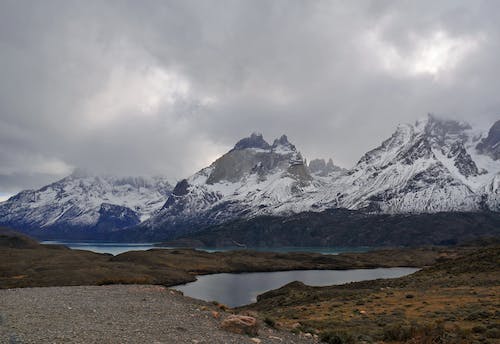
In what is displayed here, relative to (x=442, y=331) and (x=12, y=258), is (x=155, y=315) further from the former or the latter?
(x=12, y=258)

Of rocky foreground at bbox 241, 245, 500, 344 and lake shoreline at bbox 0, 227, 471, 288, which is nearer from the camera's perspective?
rocky foreground at bbox 241, 245, 500, 344

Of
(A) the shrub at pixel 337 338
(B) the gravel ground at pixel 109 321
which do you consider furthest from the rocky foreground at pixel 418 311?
(B) the gravel ground at pixel 109 321

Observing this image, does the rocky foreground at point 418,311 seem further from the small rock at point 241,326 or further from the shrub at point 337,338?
the small rock at point 241,326

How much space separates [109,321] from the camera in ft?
70.3

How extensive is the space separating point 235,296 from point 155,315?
73483 mm

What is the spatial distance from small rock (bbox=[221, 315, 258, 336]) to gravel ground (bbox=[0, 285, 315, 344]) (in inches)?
20.1

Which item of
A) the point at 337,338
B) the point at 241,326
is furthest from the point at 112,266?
the point at 337,338

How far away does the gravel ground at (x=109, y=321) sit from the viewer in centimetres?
1784

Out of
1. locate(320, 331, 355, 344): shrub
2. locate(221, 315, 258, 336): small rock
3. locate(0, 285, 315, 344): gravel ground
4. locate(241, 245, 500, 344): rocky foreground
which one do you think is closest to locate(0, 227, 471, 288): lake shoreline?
locate(0, 285, 315, 344): gravel ground

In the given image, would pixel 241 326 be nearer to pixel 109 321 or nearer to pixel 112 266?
pixel 109 321

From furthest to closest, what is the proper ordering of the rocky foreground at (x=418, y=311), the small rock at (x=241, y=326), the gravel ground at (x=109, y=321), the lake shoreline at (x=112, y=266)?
the lake shoreline at (x=112, y=266) < the rocky foreground at (x=418, y=311) < the small rock at (x=241, y=326) < the gravel ground at (x=109, y=321)

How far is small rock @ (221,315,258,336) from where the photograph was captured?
22.5 m

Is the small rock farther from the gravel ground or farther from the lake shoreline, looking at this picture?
the lake shoreline

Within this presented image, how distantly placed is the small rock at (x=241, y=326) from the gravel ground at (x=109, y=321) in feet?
1.68
